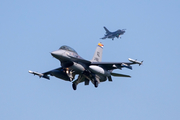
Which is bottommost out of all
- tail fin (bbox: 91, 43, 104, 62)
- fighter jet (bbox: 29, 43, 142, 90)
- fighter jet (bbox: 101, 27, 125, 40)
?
fighter jet (bbox: 29, 43, 142, 90)

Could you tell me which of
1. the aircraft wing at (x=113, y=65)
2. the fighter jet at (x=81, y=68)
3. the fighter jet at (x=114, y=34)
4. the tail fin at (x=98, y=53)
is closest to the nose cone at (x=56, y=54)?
the fighter jet at (x=81, y=68)

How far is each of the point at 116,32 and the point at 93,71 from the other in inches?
2015

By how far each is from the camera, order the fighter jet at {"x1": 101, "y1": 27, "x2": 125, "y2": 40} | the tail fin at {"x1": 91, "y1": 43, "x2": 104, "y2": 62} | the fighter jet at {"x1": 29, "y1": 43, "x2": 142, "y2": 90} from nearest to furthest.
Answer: the fighter jet at {"x1": 29, "y1": 43, "x2": 142, "y2": 90}, the tail fin at {"x1": 91, "y1": 43, "x2": 104, "y2": 62}, the fighter jet at {"x1": 101, "y1": 27, "x2": 125, "y2": 40}

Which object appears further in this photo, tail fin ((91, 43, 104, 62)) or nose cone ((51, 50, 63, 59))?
tail fin ((91, 43, 104, 62))

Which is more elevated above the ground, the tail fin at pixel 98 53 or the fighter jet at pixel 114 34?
the fighter jet at pixel 114 34

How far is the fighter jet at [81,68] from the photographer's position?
29681 millimetres

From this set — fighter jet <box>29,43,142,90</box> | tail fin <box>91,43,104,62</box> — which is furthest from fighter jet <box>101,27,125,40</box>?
fighter jet <box>29,43,142,90</box>

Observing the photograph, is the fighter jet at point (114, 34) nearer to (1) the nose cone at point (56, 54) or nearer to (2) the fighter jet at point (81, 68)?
(2) the fighter jet at point (81, 68)

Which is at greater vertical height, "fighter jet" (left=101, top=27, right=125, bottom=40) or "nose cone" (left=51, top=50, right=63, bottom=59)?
"fighter jet" (left=101, top=27, right=125, bottom=40)

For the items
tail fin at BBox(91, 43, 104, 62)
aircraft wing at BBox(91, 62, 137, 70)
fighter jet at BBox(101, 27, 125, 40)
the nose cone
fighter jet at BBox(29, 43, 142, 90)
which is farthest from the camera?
fighter jet at BBox(101, 27, 125, 40)

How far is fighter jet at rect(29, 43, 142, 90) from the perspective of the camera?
29681mm

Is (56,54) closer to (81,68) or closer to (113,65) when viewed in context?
(81,68)

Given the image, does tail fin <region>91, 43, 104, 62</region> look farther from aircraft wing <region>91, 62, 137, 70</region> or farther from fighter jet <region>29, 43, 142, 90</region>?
aircraft wing <region>91, 62, 137, 70</region>

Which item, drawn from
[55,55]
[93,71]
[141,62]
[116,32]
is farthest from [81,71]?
[116,32]
